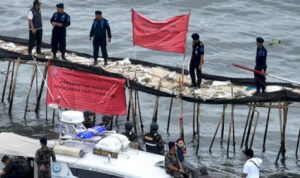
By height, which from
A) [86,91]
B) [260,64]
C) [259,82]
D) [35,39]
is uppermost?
[260,64]

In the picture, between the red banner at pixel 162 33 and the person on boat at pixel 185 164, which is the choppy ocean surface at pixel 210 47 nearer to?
the person on boat at pixel 185 164

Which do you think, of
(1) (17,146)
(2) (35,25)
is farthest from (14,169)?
(2) (35,25)

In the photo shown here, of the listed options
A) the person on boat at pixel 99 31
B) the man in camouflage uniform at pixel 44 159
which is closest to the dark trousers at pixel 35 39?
the person on boat at pixel 99 31

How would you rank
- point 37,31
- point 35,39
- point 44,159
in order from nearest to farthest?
point 44,159 < point 37,31 < point 35,39

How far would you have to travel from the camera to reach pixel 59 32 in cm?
3047

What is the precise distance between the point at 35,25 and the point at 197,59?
648cm

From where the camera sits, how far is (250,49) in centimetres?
4672

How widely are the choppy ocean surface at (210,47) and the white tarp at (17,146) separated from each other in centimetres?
633

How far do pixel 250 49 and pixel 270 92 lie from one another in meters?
19.5

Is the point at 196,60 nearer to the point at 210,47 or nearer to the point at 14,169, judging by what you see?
the point at 14,169

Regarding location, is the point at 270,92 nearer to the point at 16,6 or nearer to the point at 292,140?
the point at 292,140

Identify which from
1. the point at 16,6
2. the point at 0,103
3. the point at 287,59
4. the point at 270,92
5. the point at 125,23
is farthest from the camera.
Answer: the point at 16,6

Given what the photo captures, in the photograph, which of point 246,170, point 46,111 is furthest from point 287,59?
point 246,170

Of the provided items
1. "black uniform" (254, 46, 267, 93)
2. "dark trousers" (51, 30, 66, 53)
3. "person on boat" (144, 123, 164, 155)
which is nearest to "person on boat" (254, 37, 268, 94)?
"black uniform" (254, 46, 267, 93)
